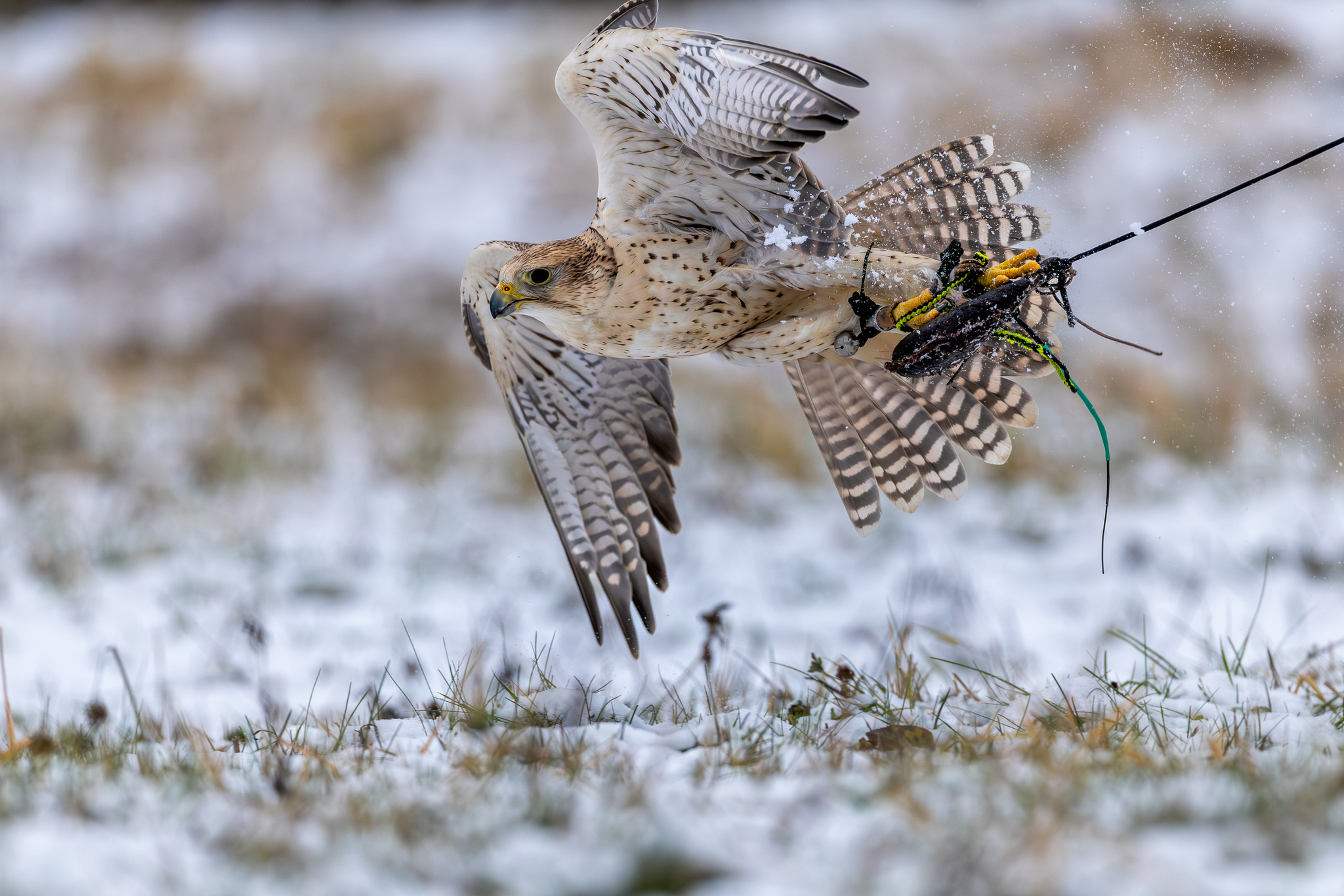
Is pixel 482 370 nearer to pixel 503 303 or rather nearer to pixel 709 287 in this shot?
pixel 503 303

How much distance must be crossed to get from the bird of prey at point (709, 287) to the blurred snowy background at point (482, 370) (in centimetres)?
59

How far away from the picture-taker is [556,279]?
334 cm

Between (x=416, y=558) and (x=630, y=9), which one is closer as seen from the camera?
(x=630, y=9)

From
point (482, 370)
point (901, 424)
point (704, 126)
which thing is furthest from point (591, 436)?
point (482, 370)

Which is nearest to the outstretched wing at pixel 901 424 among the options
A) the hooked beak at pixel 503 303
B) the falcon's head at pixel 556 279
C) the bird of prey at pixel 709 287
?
the bird of prey at pixel 709 287

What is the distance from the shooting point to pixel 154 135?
11305 millimetres

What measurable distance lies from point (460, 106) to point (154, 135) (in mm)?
3284

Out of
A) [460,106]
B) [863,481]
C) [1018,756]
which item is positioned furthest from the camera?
[460,106]

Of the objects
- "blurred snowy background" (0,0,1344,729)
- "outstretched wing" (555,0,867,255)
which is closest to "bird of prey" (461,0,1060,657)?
"outstretched wing" (555,0,867,255)

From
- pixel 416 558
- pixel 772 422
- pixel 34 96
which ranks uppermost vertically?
pixel 34 96

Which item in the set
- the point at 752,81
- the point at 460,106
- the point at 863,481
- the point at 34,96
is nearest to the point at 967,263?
the point at 752,81

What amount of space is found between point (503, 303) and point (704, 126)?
0.88 metres

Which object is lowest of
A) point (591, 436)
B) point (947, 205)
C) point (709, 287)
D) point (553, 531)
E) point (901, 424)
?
point (553, 531)

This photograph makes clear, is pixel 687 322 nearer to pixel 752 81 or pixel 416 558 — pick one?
pixel 752 81
